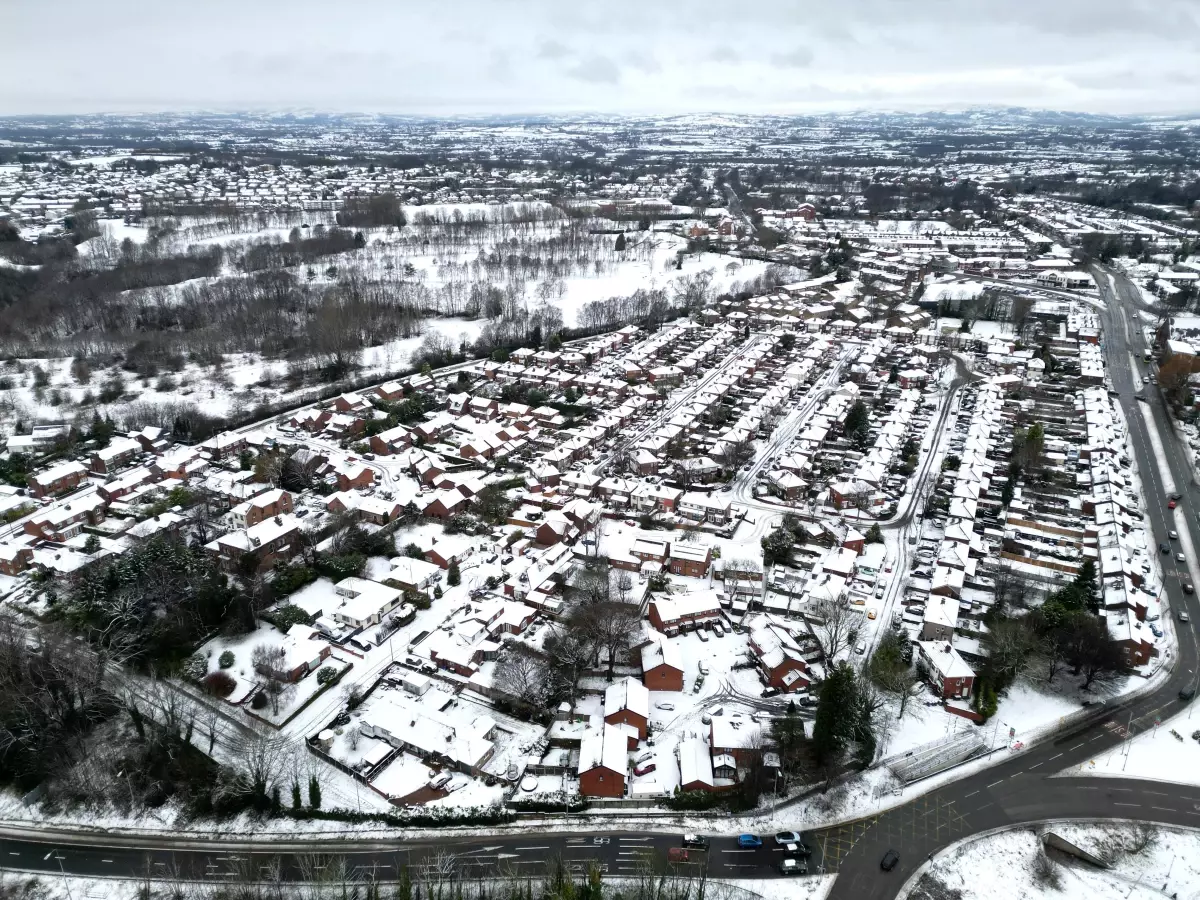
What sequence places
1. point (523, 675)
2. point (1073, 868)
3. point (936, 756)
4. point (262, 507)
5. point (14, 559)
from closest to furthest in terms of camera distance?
point (1073, 868) < point (936, 756) < point (523, 675) < point (14, 559) < point (262, 507)

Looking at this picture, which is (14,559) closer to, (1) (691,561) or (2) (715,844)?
(1) (691,561)

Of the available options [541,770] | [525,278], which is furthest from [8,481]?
[525,278]

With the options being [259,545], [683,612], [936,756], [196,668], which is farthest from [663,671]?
[259,545]

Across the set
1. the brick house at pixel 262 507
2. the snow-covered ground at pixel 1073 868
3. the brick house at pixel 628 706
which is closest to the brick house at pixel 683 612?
the brick house at pixel 628 706

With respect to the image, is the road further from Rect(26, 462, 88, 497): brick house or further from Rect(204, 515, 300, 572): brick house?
Rect(26, 462, 88, 497): brick house

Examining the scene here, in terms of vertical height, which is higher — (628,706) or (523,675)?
(523,675)

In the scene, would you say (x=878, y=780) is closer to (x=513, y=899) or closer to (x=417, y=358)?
(x=513, y=899)

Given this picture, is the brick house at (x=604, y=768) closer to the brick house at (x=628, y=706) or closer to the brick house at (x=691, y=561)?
the brick house at (x=628, y=706)
